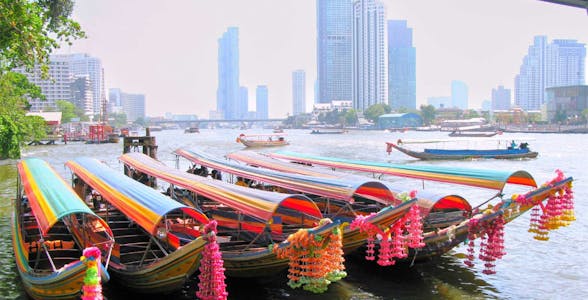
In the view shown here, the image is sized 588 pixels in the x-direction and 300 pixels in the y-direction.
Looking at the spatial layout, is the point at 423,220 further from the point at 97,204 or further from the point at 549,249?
the point at 97,204

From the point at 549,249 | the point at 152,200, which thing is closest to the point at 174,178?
the point at 152,200

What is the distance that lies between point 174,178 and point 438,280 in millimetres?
6808

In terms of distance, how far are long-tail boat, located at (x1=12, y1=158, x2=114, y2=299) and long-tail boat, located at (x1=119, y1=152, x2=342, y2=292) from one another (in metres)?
2.37

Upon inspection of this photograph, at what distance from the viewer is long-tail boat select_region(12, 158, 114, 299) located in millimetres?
9250

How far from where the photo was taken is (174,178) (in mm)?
14977

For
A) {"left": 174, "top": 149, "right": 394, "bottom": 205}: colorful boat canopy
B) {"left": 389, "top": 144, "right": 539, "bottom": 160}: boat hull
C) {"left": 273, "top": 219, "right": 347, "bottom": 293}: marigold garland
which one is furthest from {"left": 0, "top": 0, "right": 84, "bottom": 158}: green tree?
{"left": 389, "top": 144, "right": 539, "bottom": 160}: boat hull

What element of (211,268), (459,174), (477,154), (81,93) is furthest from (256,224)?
(81,93)

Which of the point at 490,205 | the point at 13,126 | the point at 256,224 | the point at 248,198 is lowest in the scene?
the point at 256,224

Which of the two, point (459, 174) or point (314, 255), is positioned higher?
point (459, 174)

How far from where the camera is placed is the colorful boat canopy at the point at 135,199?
400 inches

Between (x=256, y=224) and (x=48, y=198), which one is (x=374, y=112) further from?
(x=48, y=198)

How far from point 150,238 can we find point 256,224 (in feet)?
7.97

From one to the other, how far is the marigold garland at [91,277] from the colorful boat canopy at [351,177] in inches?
258

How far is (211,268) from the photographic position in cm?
953
